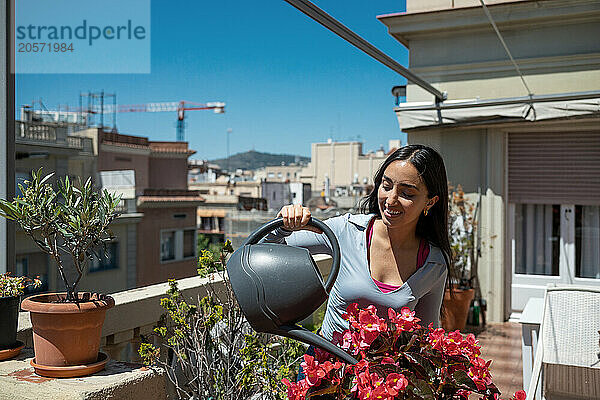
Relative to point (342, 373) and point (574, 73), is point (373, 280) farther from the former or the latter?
point (574, 73)

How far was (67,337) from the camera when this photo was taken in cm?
146

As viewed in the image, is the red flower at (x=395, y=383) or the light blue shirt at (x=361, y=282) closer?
the red flower at (x=395, y=383)

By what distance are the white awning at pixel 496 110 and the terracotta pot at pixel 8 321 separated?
450 cm

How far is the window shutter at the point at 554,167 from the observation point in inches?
212

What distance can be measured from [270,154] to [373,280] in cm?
5448

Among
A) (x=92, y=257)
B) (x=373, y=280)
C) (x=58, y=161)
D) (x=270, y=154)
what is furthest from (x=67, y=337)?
(x=270, y=154)

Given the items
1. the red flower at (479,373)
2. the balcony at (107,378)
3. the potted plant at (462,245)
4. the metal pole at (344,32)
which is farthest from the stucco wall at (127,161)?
the red flower at (479,373)

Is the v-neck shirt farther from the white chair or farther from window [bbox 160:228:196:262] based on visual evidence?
window [bbox 160:228:196:262]

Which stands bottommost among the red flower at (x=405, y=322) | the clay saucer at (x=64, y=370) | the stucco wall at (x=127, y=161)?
the clay saucer at (x=64, y=370)

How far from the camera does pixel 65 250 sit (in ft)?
4.95

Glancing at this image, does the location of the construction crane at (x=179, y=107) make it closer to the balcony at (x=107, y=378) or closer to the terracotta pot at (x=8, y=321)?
the balcony at (x=107, y=378)

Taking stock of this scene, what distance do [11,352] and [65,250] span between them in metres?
0.33

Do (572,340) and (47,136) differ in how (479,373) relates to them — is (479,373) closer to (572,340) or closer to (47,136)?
(572,340)

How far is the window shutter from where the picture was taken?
5.38m
